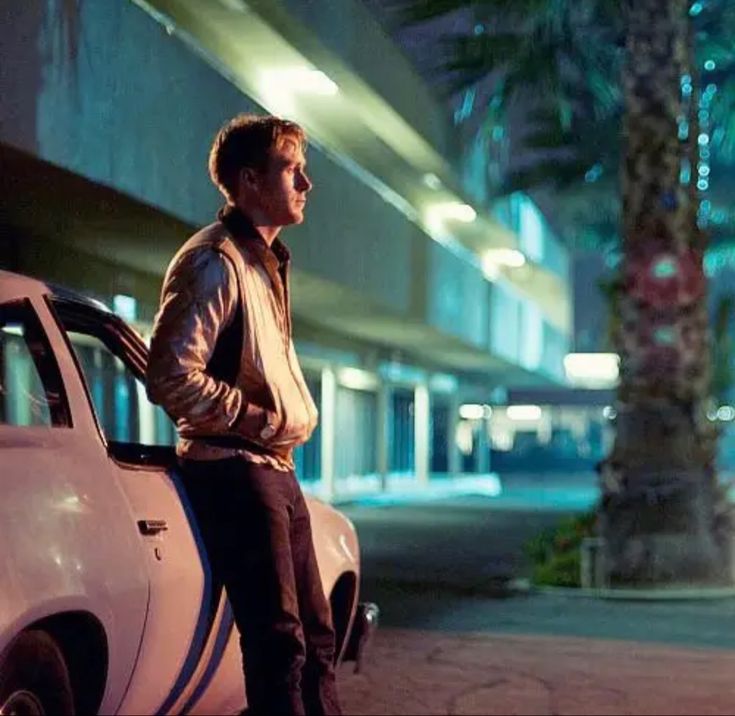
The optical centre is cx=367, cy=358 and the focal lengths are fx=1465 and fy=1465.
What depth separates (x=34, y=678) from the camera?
3.77 metres

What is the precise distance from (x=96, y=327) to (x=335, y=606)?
1444 mm

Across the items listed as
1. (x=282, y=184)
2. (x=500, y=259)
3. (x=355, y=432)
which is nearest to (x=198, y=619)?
(x=282, y=184)

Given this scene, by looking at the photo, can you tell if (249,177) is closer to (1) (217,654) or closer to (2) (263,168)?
(2) (263,168)

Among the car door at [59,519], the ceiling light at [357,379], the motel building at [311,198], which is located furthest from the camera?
the ceiling light at [357,379]

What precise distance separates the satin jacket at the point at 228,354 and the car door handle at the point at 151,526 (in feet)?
0.80

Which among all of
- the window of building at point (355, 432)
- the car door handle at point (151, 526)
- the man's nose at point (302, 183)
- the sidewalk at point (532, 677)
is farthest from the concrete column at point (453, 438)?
the man's nose at point (302, 183)

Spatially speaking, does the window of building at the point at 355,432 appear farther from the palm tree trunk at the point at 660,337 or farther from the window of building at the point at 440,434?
the palm tree trunk at the point at 660,337

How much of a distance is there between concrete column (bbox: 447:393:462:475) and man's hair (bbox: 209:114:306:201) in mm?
34073

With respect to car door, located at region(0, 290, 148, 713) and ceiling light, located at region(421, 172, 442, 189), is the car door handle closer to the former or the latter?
car door, located at region(0, 290, 148, 713)

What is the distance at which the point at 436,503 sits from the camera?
93.3 ft

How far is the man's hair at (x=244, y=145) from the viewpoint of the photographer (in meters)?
4.15

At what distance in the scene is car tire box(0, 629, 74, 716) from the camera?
3623 millimetres

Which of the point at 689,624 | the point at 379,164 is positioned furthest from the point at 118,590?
the point at 379,164

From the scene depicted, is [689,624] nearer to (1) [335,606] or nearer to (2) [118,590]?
(1) [335,606]
